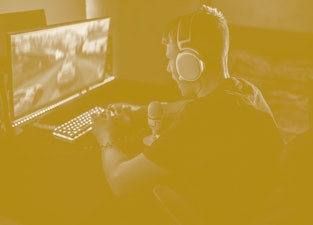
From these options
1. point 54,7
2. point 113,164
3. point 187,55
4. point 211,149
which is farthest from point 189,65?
point 54,7

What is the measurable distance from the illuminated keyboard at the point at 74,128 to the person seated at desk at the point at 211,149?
33cm

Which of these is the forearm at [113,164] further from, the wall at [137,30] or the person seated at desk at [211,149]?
the wall at [137,30]

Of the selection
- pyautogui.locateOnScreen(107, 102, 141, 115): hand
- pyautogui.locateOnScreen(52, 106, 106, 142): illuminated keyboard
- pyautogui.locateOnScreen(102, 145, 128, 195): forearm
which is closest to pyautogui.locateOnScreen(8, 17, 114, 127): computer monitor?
pyautogui.locateOnScreen(52, 106, 106, 142): illuminated keyboard

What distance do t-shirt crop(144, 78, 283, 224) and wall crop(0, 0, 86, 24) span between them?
213cm

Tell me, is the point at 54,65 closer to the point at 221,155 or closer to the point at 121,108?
the point at 121,108

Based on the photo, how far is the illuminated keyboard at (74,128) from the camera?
165 centimetres

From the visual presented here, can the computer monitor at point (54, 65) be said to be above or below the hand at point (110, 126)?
above

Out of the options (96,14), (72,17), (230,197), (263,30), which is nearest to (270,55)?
(263,30)

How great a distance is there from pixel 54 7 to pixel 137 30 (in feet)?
2.90

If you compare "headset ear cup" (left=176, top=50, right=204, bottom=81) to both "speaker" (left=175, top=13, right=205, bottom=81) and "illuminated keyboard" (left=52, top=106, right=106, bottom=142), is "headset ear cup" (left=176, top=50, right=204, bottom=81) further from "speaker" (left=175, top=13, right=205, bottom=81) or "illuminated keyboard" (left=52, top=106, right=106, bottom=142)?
"illuminated keyboard" (left=52, top=106, right=106, bottom=142)

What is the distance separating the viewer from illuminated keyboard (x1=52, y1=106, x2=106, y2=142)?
1.65 m

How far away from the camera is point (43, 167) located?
4.74ft

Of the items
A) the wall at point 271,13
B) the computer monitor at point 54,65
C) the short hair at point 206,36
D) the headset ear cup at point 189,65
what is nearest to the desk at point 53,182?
the computer monitor at point 54,65

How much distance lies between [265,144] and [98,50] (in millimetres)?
1085
